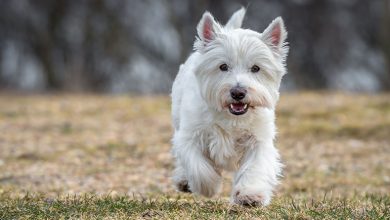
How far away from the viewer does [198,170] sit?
6.25 m

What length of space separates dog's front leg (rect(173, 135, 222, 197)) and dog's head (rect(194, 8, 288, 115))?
420 millimetres

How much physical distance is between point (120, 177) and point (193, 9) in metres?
14.7

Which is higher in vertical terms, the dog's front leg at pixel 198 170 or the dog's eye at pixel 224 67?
the dog's eye at pixel 224 67

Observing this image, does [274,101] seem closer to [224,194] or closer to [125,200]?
[125,200]

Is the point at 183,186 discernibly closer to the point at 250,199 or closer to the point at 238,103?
the point at 250,199

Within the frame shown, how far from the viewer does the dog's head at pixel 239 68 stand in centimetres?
589

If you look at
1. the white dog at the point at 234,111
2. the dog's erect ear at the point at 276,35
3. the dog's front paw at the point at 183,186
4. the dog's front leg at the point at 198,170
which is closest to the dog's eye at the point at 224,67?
the white dog at the point at 234,111

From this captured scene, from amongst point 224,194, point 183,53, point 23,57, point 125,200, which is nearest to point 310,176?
point 224,194

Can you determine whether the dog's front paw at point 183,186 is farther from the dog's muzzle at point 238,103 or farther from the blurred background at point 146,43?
the blurred background at point 146,43

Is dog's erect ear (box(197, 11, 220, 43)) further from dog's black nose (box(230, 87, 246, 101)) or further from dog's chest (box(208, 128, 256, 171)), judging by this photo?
dog's chest (box(208, 128, 256, 171))

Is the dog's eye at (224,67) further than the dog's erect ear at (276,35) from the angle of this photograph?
No

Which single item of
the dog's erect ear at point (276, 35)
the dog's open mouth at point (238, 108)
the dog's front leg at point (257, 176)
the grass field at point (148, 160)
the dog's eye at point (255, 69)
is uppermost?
the dog's erect ear at point (276, 35)

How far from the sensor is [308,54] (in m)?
24.6

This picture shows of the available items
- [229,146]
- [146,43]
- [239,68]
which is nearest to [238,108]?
[239,68]
